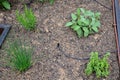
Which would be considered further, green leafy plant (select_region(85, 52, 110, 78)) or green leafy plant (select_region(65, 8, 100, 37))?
green leafy plant (select_region(65, 8, 100, 37))

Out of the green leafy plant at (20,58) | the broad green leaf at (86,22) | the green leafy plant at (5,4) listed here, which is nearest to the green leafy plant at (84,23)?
the broad green leaf at (86,22)

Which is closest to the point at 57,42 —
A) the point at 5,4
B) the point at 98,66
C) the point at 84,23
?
the point at 84,23

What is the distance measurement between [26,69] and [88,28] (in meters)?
0.83

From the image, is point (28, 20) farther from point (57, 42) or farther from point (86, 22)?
point (86, 22)

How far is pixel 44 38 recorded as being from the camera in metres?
2.88

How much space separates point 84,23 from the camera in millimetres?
2850

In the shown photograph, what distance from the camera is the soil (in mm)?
2527

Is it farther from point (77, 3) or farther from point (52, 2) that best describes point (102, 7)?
point (52, 2)

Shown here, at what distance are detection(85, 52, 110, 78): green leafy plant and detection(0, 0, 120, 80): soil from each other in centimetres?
7

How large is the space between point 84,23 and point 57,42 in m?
0.36

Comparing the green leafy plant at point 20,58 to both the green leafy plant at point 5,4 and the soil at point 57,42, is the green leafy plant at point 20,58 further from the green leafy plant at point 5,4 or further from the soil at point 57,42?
the green leafy plant at point 5,4

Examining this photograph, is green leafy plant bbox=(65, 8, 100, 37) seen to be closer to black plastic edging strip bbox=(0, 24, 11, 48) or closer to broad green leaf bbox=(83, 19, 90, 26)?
broad green leaf bbox=(83, 19, 90, 26)

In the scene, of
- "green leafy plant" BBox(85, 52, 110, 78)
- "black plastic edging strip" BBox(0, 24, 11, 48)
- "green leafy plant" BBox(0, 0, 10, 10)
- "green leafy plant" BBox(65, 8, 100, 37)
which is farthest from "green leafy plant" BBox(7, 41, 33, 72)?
"green leafy plant" BBox(0, 0, 10, 10)

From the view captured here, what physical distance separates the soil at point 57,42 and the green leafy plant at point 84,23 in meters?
0.07
